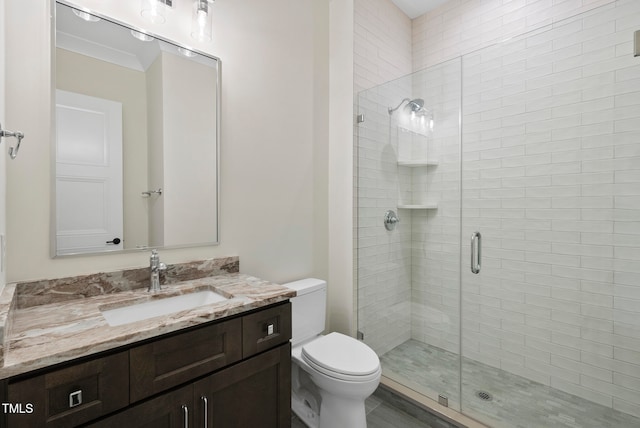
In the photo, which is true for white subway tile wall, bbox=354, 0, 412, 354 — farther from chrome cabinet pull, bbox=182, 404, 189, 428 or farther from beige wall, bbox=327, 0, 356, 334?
chrome cabinet pull, bbox=182, 404, 189, 428

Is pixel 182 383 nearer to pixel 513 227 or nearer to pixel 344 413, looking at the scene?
pixel 344 413

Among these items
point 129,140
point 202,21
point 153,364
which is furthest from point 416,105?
point 153,364

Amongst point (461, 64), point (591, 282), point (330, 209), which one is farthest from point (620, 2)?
point (330, 209)

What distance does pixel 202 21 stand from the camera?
4.98 ft

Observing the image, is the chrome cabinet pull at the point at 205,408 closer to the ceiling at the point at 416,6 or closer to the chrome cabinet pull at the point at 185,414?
the chrome cabinet pull at the point at 185,414

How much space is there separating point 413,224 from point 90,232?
Result: 6.27 ft

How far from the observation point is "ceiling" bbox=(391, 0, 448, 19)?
259 cm

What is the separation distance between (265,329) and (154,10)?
4.94ft

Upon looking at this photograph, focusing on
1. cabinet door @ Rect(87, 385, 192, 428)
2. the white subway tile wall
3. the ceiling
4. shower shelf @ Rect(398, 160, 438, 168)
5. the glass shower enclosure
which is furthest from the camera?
the ceiling

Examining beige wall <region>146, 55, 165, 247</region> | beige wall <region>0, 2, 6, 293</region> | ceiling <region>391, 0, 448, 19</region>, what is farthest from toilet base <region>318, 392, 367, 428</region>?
ceiling <region>391, 0, 448, 19</region>

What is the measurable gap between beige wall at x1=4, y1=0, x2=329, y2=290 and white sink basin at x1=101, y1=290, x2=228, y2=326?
23 cm

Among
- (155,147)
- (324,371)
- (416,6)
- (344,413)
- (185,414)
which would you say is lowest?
(344,413)

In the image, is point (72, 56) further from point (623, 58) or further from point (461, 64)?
point (623, 58)

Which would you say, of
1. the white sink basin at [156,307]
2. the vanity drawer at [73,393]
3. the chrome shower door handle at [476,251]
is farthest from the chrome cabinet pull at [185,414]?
the chrome shower door handle at [476,251]
